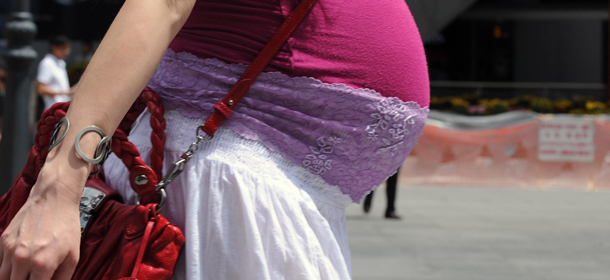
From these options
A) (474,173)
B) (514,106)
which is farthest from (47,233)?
(514,106)

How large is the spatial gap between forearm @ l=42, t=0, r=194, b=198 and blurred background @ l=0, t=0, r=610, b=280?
38cm

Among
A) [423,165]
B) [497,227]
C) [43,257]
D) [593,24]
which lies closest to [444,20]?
[43,257]

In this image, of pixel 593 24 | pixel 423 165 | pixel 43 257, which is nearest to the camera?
pixel 43 257

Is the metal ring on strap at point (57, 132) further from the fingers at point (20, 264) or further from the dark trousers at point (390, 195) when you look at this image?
the dark trousers at point (390, 195)

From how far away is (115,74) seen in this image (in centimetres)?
106

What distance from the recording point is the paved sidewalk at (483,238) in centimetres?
465

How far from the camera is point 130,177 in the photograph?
1168mm

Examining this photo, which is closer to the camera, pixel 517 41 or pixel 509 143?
pixel 509 143

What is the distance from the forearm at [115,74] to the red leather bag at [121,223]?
12cm

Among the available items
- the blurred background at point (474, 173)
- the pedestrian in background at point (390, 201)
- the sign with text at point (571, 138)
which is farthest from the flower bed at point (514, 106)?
the pedestrian in background at point (390, 201)

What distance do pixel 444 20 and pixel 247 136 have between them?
133 centimetres

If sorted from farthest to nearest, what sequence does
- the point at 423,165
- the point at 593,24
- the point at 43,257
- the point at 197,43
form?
the point at 593,24
the point at 423,165
the point at 197,43
the point at 43,257

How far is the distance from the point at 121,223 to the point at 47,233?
18cm

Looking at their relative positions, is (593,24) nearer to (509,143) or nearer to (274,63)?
(509,143)
